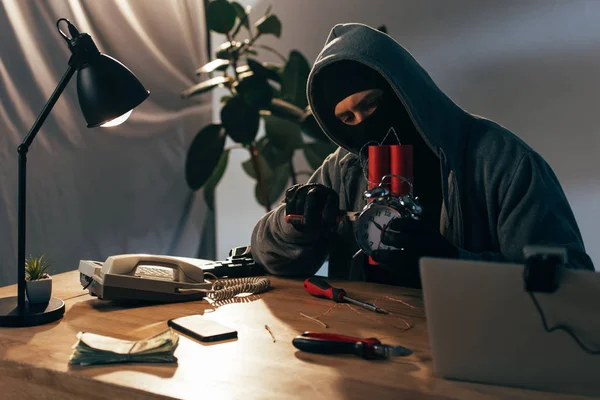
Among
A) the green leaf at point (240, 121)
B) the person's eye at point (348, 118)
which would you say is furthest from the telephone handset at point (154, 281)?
the green leaf at point (240, 121)

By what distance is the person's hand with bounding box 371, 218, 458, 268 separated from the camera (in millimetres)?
1130

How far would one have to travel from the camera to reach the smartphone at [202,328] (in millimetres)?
1038

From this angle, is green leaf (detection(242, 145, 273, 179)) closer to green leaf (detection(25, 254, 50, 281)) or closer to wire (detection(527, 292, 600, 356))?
green leaf (detection(25, 254, 50, 281))

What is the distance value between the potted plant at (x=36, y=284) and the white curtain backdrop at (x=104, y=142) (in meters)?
1.53

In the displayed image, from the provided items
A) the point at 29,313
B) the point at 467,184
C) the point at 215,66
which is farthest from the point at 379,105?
the point at 215,66

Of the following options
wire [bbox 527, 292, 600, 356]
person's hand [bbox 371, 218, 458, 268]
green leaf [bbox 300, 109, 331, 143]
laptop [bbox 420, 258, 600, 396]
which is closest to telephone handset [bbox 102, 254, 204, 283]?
person's hand [bbox 371, 218, 458, 268]

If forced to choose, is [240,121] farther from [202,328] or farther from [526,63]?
[202,328]

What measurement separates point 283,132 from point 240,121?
0.33 meters

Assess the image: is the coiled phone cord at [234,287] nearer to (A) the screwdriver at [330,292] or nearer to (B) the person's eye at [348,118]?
(A) the screwdriver at [330,292]

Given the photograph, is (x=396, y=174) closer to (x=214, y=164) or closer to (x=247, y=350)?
(x=247, y=350)

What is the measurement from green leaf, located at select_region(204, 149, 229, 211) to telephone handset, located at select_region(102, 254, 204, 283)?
2053mm

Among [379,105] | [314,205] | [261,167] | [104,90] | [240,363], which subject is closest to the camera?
[240,363]

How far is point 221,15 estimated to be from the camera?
3016 millimetres

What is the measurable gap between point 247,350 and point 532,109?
8.12 feet
